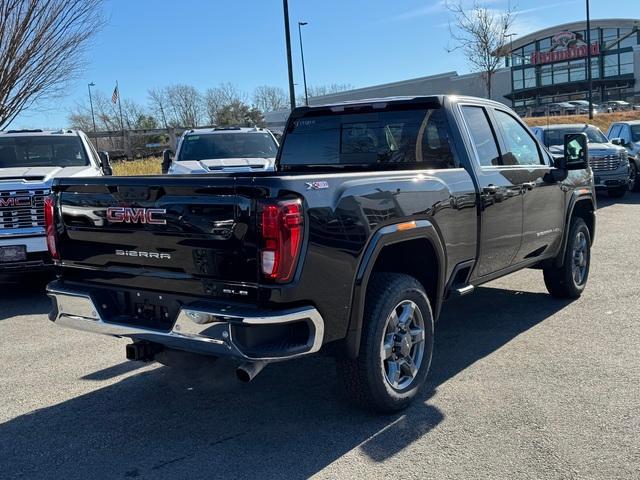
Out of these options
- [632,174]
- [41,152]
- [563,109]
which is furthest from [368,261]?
[563,109]

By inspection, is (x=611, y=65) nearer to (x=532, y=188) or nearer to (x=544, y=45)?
(x=544, y=45)

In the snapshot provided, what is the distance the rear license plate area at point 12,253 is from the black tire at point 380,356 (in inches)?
190

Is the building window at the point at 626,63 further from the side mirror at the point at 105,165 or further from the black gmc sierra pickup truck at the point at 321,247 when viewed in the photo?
the black gmc sierra pickup truck at the point at 321,247

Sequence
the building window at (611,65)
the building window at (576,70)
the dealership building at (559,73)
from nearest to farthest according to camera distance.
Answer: the dealership building at (559,73) < the building window at (611,65) < the building window at (576,70)

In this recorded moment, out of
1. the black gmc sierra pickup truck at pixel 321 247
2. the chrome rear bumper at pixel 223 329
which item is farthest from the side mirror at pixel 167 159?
the chrome rear bumper at pixel 223 329

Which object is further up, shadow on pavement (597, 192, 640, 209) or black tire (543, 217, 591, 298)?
black tire (543, 217, 591, 298)

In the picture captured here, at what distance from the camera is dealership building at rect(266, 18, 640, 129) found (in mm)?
65938

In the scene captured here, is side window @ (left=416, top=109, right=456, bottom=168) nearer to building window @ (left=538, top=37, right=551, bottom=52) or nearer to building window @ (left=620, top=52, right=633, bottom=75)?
building window @ (left=620, top=52, right=633, bottom=75)

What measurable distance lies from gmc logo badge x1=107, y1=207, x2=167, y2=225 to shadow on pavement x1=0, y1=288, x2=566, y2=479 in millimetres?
1287

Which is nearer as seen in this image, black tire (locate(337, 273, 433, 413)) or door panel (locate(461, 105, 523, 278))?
black tire (locate(337, 273, 433, 413))

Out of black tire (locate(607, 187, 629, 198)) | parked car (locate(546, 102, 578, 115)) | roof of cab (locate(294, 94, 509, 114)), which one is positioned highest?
parked car (locate(546, 102, 578, 115))

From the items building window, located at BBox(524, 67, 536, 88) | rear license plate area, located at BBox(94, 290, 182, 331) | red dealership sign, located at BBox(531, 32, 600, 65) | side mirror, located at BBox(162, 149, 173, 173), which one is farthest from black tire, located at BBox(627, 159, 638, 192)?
building window, located at BBox(524, 67, 536, 88)

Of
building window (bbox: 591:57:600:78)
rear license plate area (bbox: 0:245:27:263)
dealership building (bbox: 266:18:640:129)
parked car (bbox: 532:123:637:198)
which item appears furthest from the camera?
building window (bbox: 591:57:600:78)

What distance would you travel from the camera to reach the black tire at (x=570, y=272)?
256 inches
